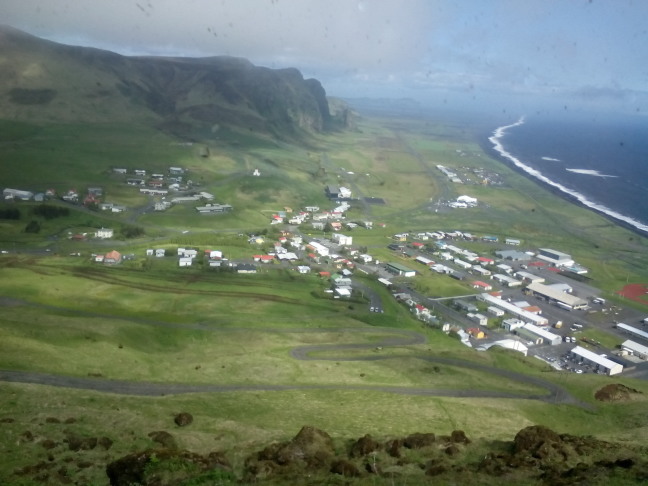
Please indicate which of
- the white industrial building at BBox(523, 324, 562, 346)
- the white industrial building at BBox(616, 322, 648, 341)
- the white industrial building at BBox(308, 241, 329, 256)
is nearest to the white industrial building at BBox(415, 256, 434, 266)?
the white industrial building at BBox(308, 241, 329, 256)

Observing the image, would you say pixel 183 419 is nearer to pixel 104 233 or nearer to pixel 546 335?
pixel 546 335

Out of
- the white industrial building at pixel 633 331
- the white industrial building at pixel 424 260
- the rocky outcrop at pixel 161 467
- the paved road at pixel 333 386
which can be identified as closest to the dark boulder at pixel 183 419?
the rocky outcrop at pixel 161 467

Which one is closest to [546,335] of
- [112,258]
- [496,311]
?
[496,311]

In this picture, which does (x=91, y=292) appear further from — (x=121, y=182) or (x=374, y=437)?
(x=121, y=182)

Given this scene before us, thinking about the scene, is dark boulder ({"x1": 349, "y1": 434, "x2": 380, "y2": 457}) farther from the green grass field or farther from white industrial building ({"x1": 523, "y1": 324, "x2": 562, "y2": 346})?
Result: white industrial building ({"x1": 523, "y1": 324, "x2": 562, "y2": 346})

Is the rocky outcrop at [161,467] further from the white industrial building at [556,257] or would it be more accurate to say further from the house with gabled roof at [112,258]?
the white industrial building at [556,257]

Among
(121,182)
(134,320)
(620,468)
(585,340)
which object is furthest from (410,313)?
(121,182)

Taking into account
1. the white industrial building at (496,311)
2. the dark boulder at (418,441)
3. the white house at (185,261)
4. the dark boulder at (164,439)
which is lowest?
the white industrial building at (496,311)
